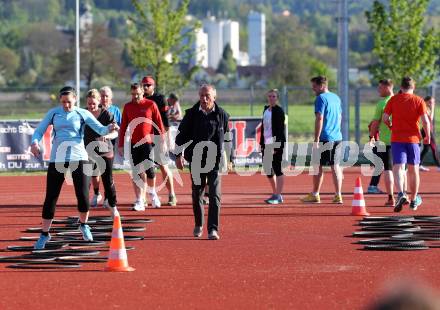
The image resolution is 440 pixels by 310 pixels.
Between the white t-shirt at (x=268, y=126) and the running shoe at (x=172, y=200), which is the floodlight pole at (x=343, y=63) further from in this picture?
the running shoe at (x=172, y=200)

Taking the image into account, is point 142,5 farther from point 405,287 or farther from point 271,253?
point 405,287

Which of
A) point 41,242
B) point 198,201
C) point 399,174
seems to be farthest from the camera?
point 399,174

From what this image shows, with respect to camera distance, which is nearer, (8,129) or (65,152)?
(65,152)

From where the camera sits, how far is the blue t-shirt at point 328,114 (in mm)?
17531

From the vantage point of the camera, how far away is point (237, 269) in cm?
1067

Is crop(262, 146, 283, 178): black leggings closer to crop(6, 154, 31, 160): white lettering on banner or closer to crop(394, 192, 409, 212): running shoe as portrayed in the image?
crop(394, 192, 409, 212): running shoe

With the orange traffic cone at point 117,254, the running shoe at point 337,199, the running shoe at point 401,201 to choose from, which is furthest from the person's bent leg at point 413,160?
the orange traffic cone at point 117,254

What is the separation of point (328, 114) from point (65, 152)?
6.38 m

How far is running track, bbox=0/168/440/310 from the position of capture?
8.87 metres

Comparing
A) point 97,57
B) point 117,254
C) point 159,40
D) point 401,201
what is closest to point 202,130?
point 117,254

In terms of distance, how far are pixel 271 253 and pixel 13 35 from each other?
579ft

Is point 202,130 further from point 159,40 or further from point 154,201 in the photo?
point 159,40

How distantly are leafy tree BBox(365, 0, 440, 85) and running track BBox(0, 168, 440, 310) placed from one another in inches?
787

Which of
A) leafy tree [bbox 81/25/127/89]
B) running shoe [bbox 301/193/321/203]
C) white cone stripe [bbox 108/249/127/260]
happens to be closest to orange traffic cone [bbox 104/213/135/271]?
white cone stripe [bbox 108/249/127/260]
